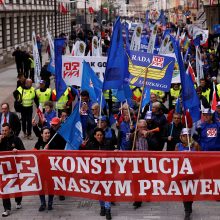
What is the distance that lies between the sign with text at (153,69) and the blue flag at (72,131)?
5.93 ft

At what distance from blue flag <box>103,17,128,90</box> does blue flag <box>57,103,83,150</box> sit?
1.10 meters

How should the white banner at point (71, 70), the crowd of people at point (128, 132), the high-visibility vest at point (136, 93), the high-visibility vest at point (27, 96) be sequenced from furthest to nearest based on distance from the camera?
1. the high-visibility vest at point (136, 93)
2. the high-visibility vest at point (27, 96)
3. the white banner at point (71, 70)
4. the crowd of people at point (128, 132)

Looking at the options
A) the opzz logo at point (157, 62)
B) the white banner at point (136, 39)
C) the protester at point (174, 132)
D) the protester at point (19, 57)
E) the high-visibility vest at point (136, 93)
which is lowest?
the protester at point (174, 132)

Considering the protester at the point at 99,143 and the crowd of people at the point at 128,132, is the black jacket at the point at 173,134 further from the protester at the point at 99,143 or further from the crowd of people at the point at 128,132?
the protester at the point at 99,143

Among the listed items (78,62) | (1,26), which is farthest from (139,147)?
(1,26)

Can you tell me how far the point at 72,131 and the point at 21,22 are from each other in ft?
133

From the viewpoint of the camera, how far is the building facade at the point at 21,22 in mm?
40594

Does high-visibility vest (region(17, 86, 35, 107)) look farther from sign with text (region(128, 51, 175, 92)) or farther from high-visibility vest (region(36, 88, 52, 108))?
sign with text (region(128, 51, 175, 92))

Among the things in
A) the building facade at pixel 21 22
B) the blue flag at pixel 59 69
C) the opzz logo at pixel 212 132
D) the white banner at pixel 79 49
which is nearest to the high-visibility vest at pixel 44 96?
the blue flag at pixel 59 69

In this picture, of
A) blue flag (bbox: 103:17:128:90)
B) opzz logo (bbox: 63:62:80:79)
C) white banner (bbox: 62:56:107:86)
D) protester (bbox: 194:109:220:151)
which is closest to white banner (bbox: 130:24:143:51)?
white banner (bbox: 62:56:107:86)

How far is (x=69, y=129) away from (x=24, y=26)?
42022 millimetres

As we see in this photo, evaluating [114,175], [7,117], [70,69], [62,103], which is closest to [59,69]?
[70,69]

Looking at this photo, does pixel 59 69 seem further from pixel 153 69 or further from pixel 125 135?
pixel 125 135

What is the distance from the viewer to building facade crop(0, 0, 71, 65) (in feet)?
133
